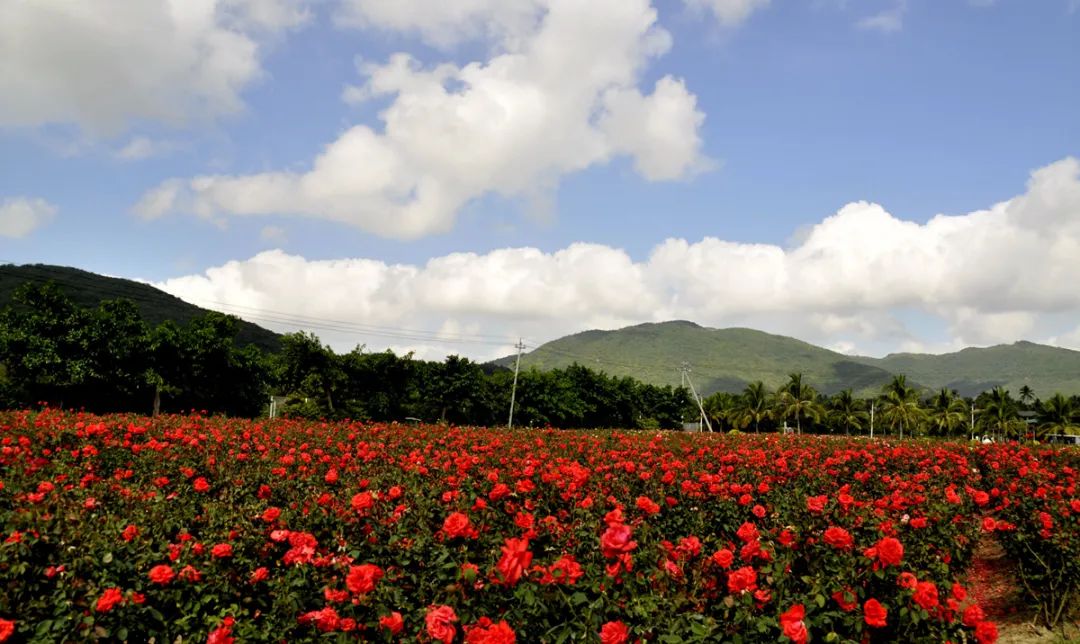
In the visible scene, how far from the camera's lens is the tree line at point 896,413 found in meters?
75.9

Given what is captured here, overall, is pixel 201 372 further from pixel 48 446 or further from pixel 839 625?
pixel 839 625

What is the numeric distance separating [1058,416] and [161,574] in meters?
95.1

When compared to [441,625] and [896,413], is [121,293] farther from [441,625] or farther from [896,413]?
[441,625]

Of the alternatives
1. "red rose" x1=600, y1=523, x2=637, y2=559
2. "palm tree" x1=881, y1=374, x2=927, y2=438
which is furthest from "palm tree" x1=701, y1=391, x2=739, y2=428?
"red rose" x1=600, y1=523, x2=637, y2=559

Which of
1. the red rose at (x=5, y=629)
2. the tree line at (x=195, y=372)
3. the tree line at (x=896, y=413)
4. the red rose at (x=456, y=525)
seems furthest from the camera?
the tree line at (x=896, y=413)

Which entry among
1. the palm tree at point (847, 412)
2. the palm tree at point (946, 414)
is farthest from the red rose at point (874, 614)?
the palm tree at point (847, 412)

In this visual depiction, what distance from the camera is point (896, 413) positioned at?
75562 mm

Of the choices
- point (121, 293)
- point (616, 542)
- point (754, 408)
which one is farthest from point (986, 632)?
point (121, 293)

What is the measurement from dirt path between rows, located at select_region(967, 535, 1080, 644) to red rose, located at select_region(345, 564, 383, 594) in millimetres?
6457

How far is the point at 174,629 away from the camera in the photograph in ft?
12.4

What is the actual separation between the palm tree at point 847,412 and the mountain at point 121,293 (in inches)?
4134

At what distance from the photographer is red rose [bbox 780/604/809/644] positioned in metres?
2.95

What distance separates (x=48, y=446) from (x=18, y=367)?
2678 cm

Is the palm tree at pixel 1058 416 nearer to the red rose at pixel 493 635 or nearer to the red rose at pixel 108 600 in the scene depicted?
the red rose at pixel 493 635
